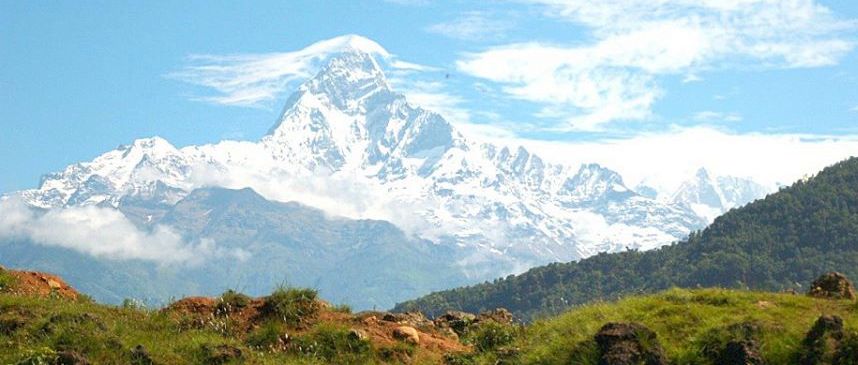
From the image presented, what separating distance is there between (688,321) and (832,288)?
377 centimetres

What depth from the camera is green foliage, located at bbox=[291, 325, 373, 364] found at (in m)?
18.9

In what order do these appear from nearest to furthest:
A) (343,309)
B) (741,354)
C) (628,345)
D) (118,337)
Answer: (741,354) < (628,345) < (118,337) < (343,309)

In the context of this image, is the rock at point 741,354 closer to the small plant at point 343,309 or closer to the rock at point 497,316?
the rock at point 497,316

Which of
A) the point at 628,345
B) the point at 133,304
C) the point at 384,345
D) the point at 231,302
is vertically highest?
the point at 133,304

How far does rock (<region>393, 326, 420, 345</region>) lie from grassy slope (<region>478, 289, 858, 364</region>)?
178 centimetres

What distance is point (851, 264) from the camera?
185875 millimetres

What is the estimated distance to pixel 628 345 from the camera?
15844mm

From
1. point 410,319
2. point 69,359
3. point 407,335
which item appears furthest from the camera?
point 410,319

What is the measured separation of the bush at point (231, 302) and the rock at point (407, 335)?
3.13 meters

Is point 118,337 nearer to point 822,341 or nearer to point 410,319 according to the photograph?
point 410,319

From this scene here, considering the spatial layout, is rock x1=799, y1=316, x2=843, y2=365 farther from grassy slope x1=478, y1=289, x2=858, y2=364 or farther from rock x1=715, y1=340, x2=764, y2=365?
rock x1=715, y1=340, x2=764, y2=365

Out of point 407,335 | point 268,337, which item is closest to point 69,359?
point 268,337

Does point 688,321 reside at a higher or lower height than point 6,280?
lower

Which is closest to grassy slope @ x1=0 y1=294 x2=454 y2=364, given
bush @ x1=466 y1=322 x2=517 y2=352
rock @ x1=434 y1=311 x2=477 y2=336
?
bush @ x1=466 y1=322 x2=517 y2=352
